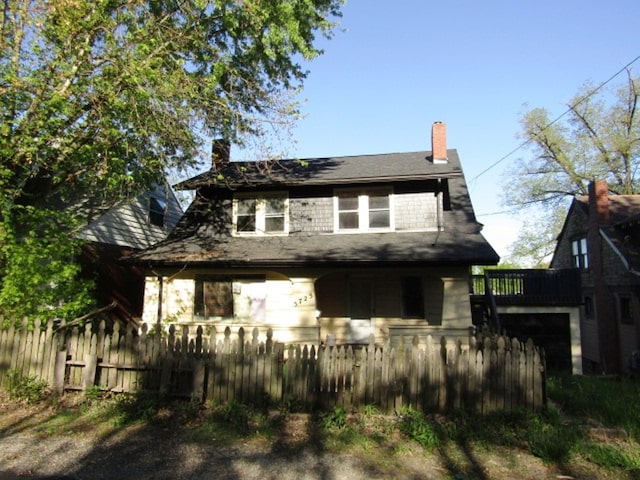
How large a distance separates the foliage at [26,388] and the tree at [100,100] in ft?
4.21

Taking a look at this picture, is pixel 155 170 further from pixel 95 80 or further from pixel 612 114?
pixel 612 114

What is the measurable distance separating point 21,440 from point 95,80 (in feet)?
23.7

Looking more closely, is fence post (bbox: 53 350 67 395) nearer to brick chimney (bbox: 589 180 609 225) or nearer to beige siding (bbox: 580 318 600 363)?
beige siding (bbox: 580 318 600 363)

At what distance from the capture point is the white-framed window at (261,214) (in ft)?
48.5

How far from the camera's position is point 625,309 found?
19.4m

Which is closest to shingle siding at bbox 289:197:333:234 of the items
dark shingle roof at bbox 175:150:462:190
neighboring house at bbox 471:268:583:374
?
dark shingle roof at bbox 175:150:462:190

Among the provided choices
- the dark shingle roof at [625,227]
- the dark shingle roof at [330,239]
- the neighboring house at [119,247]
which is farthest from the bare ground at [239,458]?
the dark shingle roof at [625,227]

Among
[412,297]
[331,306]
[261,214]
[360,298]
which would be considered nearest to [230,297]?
[261,214]

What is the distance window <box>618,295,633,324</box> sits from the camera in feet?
62.1

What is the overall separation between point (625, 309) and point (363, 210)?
13494 millimetres

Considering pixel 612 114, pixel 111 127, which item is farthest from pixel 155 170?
pixel 612 114

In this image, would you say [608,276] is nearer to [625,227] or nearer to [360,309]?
[625,227]

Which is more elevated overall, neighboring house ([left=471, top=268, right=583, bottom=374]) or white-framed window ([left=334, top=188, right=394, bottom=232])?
white-framed window ([left=334, top=188, right=394, bottom=232])

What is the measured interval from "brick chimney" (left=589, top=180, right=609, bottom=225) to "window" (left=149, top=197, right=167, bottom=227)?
20228mm
